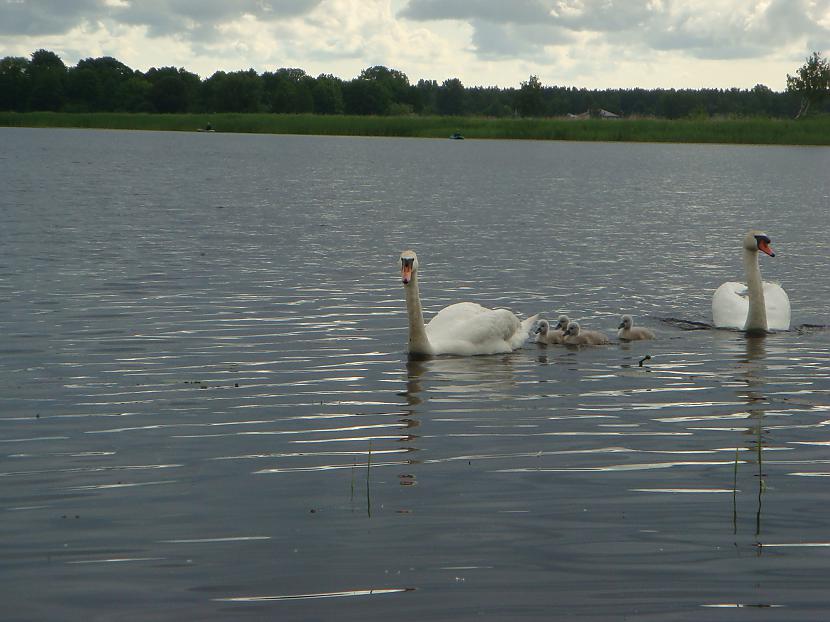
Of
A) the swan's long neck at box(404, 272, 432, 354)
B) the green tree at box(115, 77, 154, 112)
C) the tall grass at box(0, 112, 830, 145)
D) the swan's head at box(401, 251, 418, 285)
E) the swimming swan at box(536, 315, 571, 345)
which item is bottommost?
the swimming swan at box(536, 315, 571, 345)

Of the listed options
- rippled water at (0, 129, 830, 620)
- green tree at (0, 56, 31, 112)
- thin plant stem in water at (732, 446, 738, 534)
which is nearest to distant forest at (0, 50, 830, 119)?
green tree at (0, 56, 31, 112)

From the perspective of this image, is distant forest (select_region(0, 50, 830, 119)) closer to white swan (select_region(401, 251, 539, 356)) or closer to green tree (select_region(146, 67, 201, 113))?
green tree (select_region(146, 67, 201, 113))

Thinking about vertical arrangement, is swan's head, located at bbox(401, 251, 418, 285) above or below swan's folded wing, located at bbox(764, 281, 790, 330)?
above

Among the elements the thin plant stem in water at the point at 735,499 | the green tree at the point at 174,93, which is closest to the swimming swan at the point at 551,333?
the thin plant stem in water at the point at 735,499

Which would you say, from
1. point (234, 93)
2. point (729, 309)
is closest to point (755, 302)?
point (729, 309)

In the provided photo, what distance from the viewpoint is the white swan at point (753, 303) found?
540 inches

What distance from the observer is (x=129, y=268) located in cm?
1792

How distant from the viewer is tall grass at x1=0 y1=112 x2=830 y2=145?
7731 cm

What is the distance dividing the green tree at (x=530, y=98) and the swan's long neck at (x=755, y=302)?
Result: 105 meters

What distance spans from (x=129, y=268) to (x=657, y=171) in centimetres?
4436

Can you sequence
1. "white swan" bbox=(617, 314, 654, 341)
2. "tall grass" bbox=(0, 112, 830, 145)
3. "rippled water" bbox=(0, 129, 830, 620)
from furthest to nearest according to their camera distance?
"tall grass" bbox=(0, 112, 830, 145), "white swan" bbox=(617, 314, 654, 341), "rippled water" bbox=(0, 129, 830, 620)

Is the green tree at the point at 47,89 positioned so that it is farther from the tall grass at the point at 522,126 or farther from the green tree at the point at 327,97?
the green tree at the point at 327,97

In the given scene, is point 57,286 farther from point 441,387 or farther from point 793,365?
point 793,365

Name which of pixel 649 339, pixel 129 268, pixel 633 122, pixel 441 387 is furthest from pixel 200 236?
pixel 633 122
